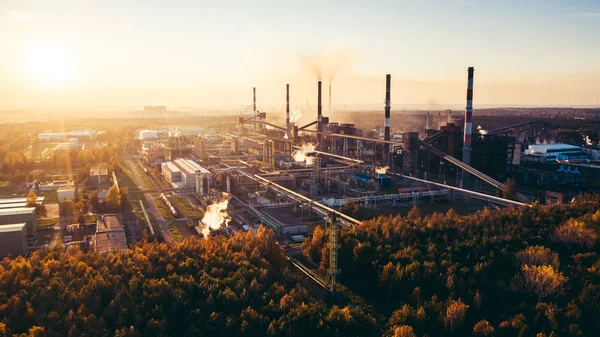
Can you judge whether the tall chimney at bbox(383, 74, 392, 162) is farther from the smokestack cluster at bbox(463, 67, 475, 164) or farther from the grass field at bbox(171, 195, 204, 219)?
the grass field at bbox(171, 195, 204, 219)

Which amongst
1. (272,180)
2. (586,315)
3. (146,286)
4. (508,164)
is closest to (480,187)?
(508,164)

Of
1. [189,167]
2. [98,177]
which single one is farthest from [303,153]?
[98,177]

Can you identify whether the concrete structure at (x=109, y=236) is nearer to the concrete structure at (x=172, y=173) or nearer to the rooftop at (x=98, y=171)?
the concrete structure at (x=172, y=173)

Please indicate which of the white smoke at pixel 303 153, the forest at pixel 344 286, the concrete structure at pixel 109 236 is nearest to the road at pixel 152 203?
the concrete structure at pixel 109 236

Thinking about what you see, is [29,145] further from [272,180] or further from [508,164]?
[508,164]

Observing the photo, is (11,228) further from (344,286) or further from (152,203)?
(344,286)
